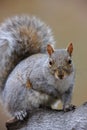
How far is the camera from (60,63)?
2.50 m

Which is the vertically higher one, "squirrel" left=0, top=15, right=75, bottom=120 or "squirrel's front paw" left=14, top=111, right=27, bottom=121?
"squirrel" left=0, top=15, right=75, bottom=120

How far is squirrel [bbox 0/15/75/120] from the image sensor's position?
256cm

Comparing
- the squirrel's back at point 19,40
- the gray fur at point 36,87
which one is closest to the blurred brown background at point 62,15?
the squirrel's back at point 19,40

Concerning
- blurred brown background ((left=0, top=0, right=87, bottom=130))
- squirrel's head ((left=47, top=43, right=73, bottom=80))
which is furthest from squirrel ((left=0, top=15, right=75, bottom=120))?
blurred brown background ((left=0, top=0, right=87, bottom=130))

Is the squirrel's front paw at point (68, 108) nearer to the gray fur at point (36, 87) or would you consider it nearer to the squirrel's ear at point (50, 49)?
the gray fur at point (36, 87)

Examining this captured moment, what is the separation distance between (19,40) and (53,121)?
547 millimetres

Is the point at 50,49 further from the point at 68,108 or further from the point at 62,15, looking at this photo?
the point at 62,15

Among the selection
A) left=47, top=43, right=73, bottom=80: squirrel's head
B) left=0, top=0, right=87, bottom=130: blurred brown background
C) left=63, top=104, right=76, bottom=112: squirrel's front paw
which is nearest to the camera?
left=47, top=43, right=73, bottom=80: squirrel's head

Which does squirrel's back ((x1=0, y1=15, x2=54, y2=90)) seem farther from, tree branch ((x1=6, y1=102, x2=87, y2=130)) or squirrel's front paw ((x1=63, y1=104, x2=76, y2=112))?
squirrel's front paw ((x1=63, y1=104, x2=76, y2=112))

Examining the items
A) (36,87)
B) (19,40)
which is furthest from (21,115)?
(19,40)

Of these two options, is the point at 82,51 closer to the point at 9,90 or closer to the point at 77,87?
the point at 77,87

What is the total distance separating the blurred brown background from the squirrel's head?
1.02 metres

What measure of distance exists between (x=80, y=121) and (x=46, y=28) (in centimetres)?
71

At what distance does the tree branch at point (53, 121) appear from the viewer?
249cm
